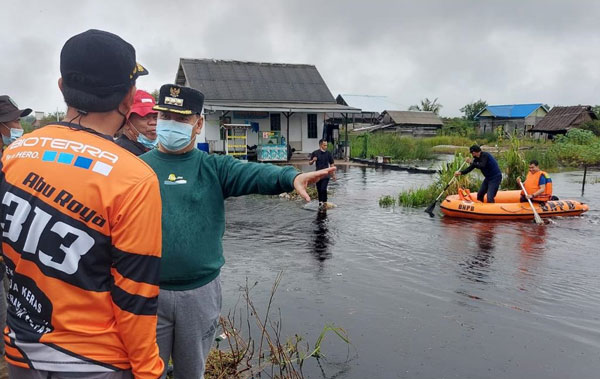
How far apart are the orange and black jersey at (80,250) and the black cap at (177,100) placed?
125cm

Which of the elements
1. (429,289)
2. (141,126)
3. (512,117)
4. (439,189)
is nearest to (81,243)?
(141,126)

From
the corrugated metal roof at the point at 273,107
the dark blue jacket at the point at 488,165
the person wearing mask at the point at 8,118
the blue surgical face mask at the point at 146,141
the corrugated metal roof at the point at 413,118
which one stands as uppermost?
the corrugated metal roof at the point at 413,118

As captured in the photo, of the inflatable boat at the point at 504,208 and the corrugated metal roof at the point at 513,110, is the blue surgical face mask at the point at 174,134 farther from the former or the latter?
the corrugated metal roof at the point at 513,110

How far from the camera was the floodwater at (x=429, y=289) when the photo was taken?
4.63 metres

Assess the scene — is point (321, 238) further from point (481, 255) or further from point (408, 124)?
point (408, 124)

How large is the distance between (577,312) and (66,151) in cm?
623

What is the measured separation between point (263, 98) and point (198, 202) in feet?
79.0

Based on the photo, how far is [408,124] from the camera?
150ft

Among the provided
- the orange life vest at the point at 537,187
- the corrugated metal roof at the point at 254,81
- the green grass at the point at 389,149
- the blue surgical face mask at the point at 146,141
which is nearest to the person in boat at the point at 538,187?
the orange life vest at the point at 537,187

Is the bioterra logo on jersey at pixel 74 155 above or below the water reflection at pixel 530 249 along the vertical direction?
above

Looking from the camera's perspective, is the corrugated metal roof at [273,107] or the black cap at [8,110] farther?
the corrugated metal roof at [273,107]

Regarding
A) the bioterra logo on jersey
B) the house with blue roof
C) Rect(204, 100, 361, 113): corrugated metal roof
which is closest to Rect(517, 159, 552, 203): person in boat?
the bioterra logo on jersey

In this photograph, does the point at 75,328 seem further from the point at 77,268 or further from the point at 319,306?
the point at 319,306

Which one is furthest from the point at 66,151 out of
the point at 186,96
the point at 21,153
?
the point at 186,96
